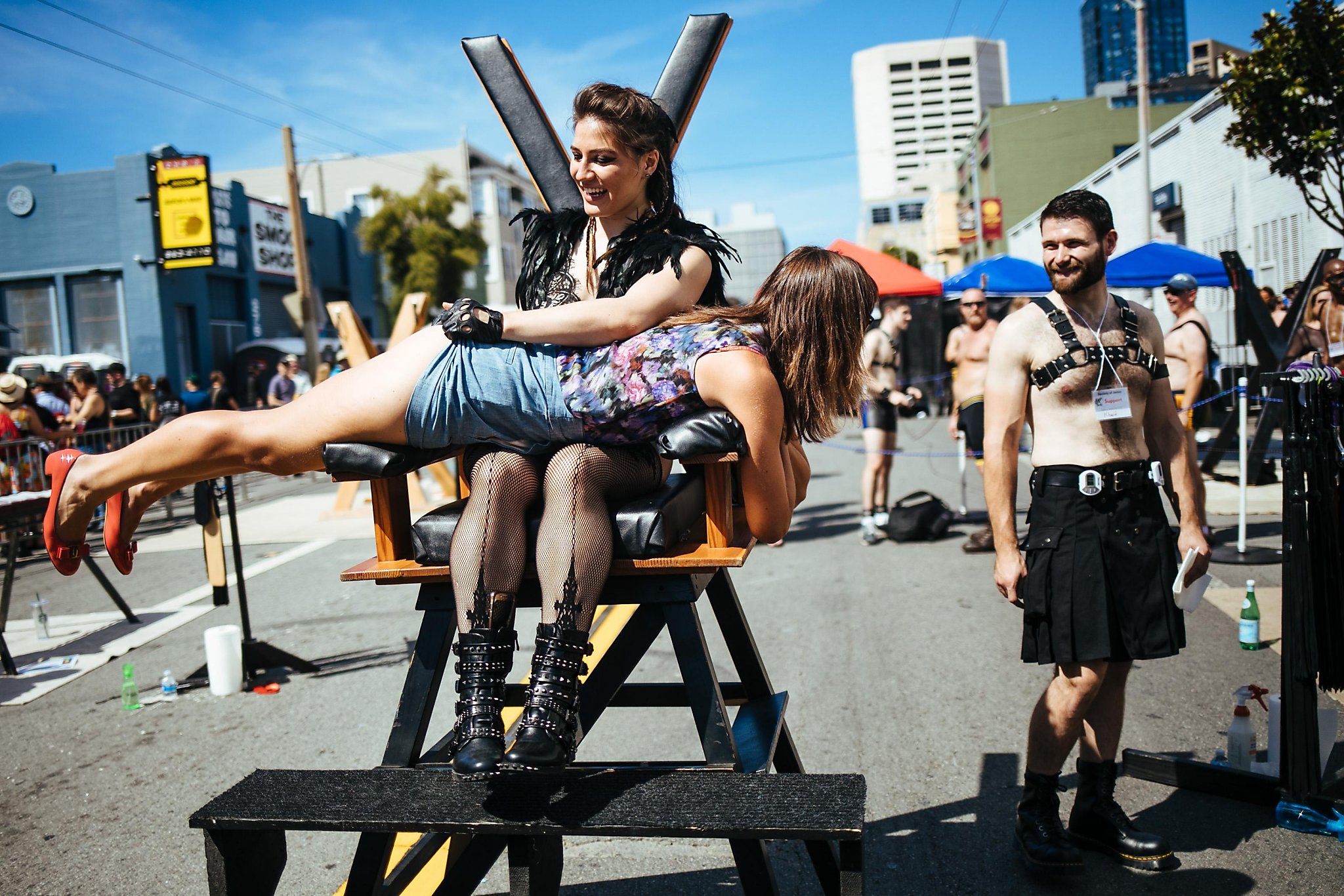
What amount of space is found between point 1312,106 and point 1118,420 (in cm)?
972

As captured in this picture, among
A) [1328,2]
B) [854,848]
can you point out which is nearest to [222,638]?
[854,848]

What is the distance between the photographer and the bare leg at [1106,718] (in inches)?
133

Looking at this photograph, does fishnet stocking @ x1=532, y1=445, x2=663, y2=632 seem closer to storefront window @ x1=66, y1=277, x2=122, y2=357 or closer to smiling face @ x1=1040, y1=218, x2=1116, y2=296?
smiling face @ x1=1040, y1=218, x2=1116, y2=296

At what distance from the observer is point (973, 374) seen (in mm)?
8688

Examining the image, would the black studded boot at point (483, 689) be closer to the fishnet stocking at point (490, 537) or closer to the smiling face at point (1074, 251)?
the fishnet stocking at point (490, 537)

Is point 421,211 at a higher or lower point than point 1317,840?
higher

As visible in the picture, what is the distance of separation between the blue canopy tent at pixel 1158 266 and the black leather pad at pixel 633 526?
9.12m

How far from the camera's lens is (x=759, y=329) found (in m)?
2.69

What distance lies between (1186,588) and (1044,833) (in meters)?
0.93

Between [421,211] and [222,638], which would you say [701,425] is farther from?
[421,211]

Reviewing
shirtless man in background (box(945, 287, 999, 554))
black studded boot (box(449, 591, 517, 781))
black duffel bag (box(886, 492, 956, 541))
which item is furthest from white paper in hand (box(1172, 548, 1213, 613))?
black duffel bag (box(886, 492, 956, 541))

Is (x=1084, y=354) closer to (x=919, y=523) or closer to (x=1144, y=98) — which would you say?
(x=919, y=523)

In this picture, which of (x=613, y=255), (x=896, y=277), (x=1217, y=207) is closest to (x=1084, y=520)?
(x=613, y=255)

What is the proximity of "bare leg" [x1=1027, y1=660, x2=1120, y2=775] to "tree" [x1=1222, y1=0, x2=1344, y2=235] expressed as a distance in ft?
31.5
